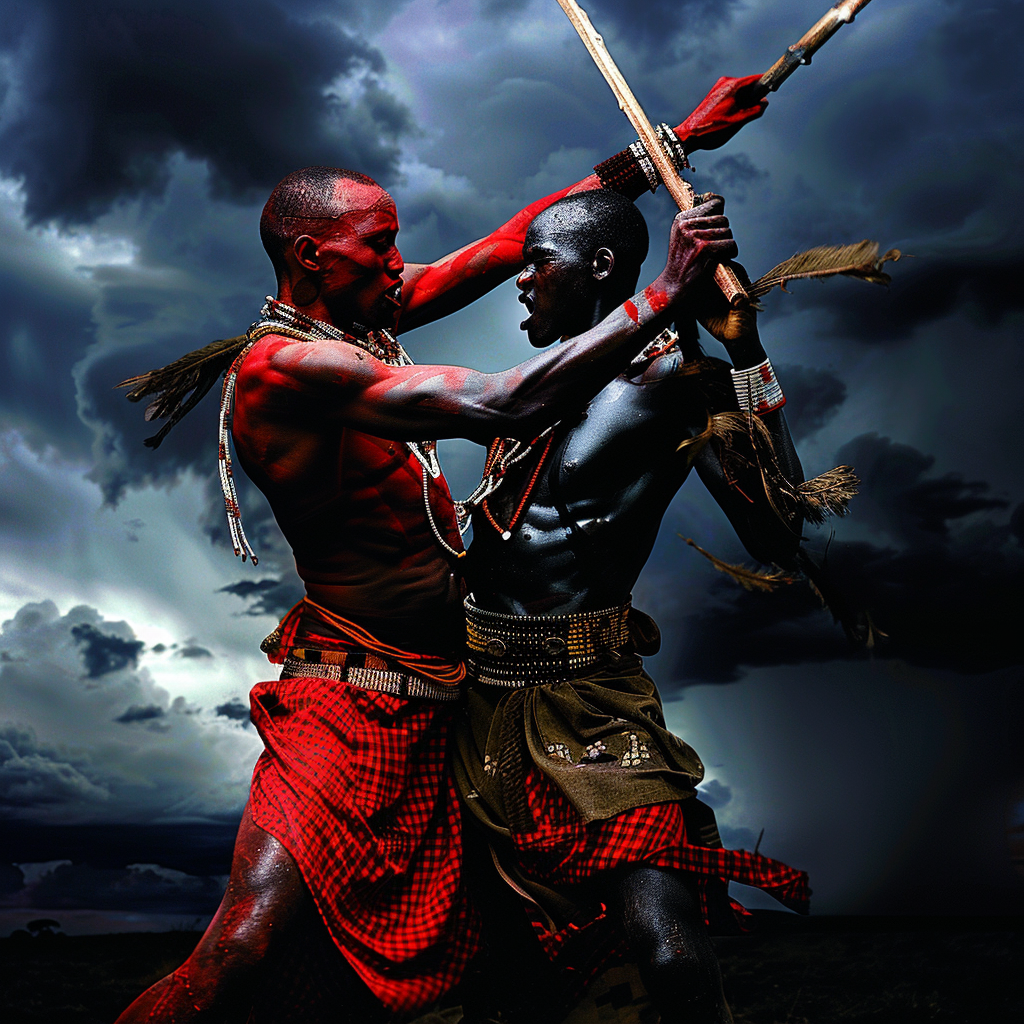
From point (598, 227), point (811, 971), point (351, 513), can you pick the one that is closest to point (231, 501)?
point (351, 513)

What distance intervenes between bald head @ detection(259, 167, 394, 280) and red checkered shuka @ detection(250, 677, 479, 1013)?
49.5 inches

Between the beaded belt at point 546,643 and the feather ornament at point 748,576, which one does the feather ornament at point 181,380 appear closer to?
the beaded belt at point 546,643

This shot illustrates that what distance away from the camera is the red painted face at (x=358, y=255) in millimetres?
3076

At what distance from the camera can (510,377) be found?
2.60m

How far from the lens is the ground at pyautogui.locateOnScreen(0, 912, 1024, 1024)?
14.6 ft

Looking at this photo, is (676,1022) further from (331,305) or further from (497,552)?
(331,305)

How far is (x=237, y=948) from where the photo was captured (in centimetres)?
258

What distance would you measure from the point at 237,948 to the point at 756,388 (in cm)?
184

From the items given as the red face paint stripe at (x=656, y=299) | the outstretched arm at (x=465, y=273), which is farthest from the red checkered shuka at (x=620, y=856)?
the outstretched arm at (x=465, y=273)

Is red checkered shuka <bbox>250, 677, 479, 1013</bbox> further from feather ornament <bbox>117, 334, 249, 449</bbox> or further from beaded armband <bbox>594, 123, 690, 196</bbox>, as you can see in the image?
beaded armband <bbox>594, 123, 690, 196</bbox>

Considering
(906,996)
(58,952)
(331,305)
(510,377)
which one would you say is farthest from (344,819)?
(58,952)

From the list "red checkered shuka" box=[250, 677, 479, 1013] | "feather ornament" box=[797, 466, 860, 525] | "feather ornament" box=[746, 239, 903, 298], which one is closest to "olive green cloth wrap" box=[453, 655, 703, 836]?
"red checkered shuka" box=[250, 677, 479, 1013]

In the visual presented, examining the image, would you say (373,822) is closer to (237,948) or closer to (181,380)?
(237,948)

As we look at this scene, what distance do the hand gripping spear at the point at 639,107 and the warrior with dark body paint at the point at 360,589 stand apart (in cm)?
15
